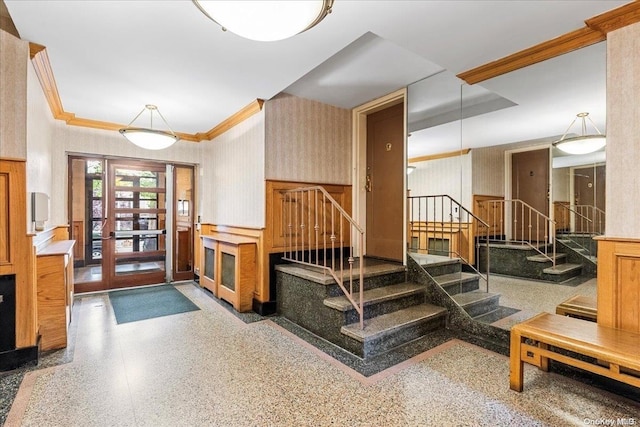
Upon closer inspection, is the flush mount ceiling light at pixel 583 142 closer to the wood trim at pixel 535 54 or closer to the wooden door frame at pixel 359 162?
the wood trim at pixel 535 54

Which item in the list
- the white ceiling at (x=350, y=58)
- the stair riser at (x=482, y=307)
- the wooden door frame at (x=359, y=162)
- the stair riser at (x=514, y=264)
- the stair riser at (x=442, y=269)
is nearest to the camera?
the white ceiling at (x=350, y=58)

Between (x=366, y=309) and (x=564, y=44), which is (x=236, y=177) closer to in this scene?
(x=366, y=309)

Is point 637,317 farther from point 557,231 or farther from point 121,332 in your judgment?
point 121,332

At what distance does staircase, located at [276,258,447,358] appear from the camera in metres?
2.63

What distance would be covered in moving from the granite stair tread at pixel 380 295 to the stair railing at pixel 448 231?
1.60ft

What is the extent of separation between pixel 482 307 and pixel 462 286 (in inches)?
12.8

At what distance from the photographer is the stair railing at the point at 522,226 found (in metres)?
2.66

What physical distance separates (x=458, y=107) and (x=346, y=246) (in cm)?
215

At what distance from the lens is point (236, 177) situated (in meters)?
4.37

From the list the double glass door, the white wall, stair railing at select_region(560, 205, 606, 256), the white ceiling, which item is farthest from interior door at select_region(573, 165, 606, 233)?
the double glass door

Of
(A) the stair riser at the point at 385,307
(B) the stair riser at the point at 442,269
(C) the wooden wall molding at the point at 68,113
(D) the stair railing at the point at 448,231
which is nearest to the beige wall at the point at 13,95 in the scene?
(C) the wooden wall molding at the point at 68,113

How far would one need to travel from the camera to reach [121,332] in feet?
10.2

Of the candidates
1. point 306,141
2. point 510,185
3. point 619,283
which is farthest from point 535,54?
point 306,141

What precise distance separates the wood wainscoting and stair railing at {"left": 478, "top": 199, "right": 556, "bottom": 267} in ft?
1.57
